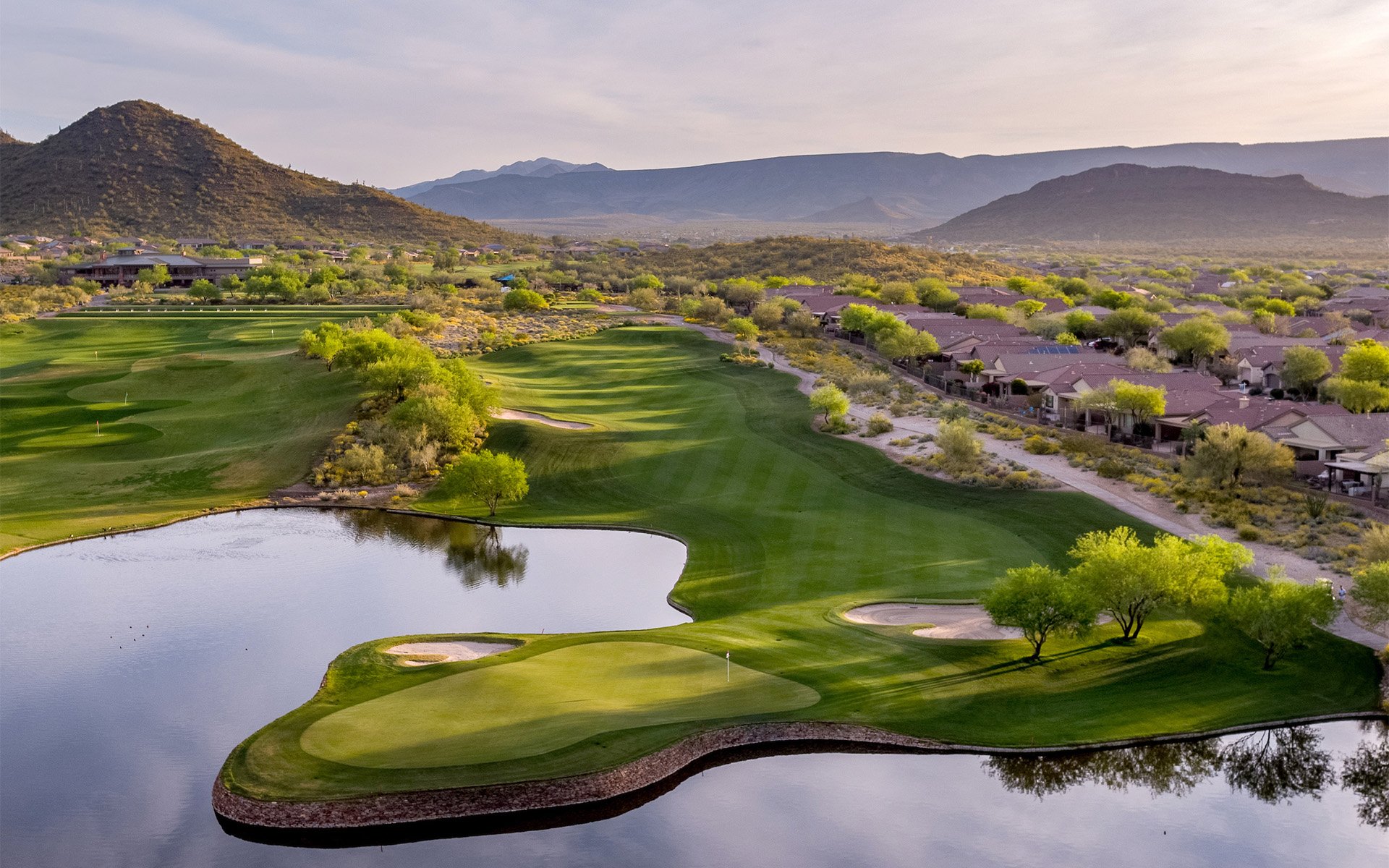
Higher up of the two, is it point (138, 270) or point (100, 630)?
point (138, 270)

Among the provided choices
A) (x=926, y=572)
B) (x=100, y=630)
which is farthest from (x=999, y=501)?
(x=100, y=630)

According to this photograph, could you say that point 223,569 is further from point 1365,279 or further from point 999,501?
point 1365,279

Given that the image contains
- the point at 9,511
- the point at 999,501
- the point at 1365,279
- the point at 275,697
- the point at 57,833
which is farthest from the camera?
the point at 1365,279

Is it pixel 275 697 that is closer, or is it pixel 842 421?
pixel 275 697

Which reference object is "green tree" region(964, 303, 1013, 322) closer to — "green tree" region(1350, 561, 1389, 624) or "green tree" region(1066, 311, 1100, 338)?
"green tree" region(1066, 311, 1100, 338)

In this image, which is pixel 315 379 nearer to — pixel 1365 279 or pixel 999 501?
pixel 999 501

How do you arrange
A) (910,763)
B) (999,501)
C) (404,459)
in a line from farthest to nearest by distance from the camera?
(404,459)
(999,501)
(910,763)

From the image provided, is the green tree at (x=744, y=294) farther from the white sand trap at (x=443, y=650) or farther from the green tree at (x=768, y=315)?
the white sand trap at (x=443, y=650)
